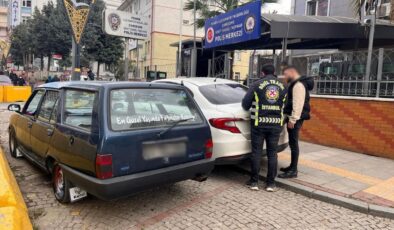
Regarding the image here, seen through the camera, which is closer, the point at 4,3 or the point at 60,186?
the point at 60,186

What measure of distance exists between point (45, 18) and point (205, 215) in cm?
3235

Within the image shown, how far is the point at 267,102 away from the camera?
4758 millimetres

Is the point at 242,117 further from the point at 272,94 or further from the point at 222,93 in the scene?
the point at 222,93

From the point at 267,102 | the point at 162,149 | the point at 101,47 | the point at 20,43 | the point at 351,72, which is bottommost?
the point at 162,149

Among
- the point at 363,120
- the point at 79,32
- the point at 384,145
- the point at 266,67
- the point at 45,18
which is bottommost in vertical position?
the point at 384,145

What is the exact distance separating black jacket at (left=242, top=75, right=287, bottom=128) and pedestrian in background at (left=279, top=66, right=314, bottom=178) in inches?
15.1

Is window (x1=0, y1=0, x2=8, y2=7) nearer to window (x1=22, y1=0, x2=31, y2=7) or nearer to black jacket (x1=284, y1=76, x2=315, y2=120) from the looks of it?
window (x1=22, y1=0, x2=31, y2=7)

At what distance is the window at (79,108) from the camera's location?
3.78 meters

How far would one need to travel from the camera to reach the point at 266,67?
4883 mm

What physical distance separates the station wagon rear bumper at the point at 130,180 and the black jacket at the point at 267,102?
3.81 feet

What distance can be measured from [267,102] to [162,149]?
1760 mm

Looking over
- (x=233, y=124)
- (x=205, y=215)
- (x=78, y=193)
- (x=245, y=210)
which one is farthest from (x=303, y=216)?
(x=78, y=193)

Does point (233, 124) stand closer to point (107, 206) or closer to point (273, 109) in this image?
point (273, 109)

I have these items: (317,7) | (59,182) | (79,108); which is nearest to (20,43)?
(317,7)
